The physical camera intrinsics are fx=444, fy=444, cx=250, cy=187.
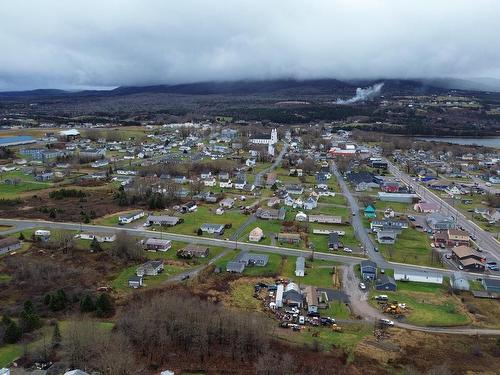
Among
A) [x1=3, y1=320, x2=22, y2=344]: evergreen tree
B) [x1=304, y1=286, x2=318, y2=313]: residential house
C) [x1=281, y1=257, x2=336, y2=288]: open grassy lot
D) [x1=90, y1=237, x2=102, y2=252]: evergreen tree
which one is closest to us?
[x1=3, y1=320, x2=22, y2=344]: evergreen tree

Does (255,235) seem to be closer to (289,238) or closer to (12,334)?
(289,238)

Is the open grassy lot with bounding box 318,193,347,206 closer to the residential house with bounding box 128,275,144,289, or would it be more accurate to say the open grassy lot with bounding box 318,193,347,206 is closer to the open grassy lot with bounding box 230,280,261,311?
the open grassy lot with bounding box 230,280,261,311

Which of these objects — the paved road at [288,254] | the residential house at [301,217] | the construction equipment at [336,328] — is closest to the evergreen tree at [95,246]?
the paved road at [288,254]

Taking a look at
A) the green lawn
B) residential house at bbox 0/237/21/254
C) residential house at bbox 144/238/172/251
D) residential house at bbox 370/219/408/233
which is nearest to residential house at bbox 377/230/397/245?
residential house at bbox 370/219/408/233

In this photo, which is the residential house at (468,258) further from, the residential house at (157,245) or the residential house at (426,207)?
the residential house at (157,245)

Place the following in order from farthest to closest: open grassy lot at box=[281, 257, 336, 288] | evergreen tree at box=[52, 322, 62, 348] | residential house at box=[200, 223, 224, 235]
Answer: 1. residential house at box=[200, 223, 224, 235]
2. open grassy lot at box=[281, 257, 336, 288]
3. evergreen tree at box=[52, 322, 62, 348]

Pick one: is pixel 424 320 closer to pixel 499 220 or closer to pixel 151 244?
pixel 151 244
